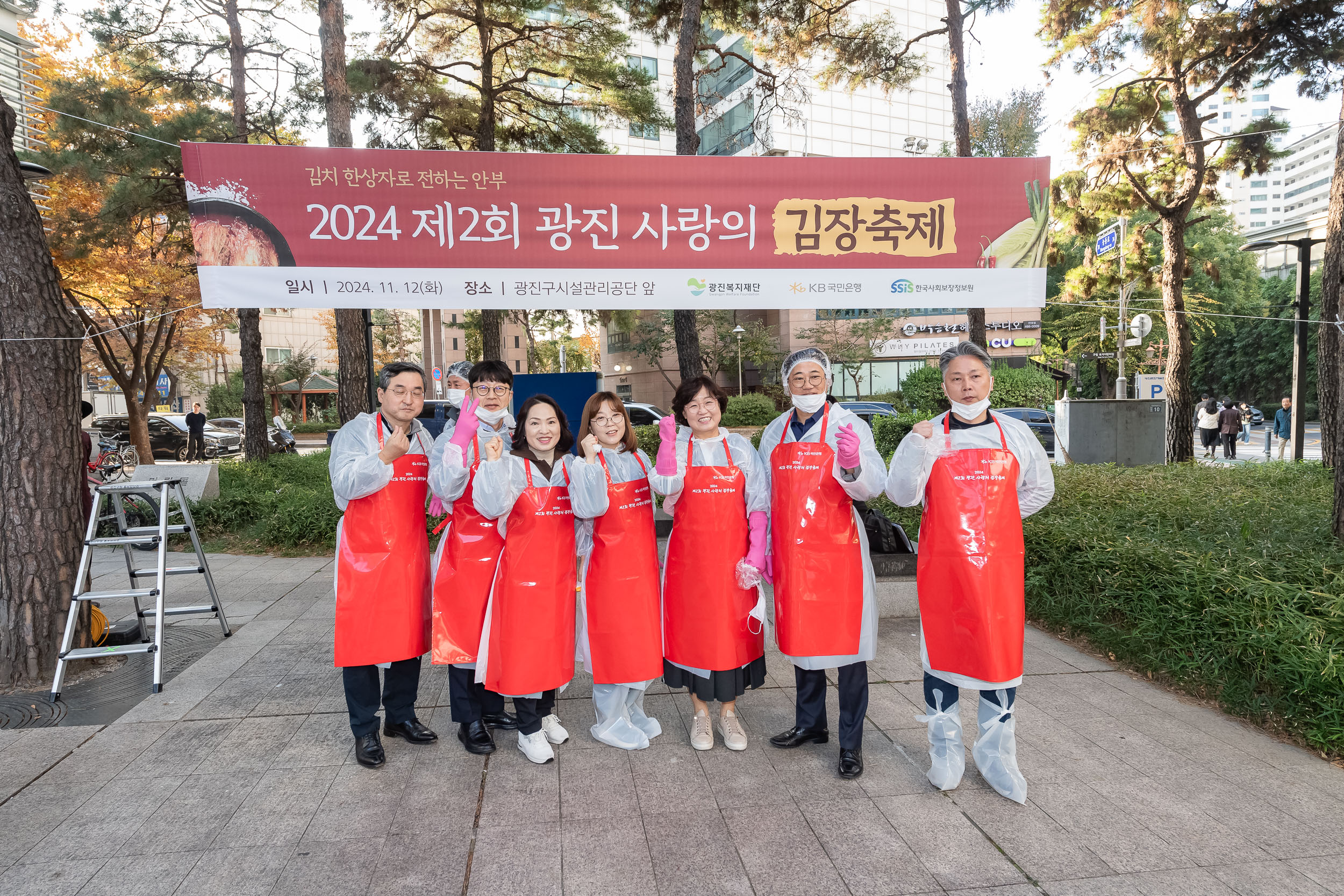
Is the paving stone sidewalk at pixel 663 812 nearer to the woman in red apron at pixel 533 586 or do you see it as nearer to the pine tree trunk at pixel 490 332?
the woman in red apron at pixel 533 586

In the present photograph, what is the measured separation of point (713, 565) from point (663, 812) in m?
1.00

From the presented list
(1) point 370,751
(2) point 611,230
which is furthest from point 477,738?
(2) point 611,230

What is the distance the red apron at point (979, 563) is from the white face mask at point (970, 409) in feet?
0.33

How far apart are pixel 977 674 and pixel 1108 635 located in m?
2.25

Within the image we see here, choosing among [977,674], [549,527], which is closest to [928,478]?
[977,674]

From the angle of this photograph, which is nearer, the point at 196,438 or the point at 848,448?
the point at 848,448

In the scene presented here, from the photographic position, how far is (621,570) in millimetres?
3289

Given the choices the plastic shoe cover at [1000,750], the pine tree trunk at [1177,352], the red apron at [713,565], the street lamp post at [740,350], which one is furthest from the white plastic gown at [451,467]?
the street lamp post at [740,350]

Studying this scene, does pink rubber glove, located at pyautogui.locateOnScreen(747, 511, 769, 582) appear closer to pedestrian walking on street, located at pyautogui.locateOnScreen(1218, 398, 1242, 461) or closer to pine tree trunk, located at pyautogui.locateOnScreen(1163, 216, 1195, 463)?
pine tree trunk, located at pyautogui.locateOnScreen(1163, 216, 1195, 463)

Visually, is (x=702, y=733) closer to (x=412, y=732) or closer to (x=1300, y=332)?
(x=412, y=732)

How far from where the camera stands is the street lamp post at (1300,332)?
11812 mm

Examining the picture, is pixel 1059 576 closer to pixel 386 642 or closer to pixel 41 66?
pixel 386 642

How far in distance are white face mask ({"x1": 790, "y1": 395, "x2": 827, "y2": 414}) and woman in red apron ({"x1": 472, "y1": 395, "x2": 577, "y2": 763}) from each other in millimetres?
1024

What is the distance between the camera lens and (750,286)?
14.4ft
